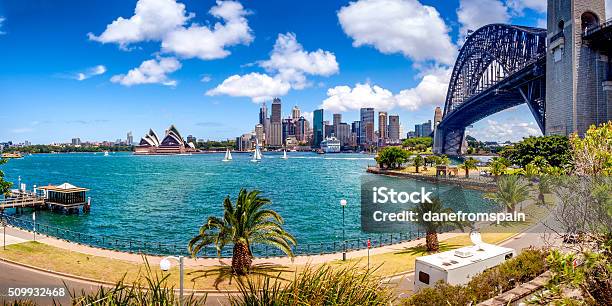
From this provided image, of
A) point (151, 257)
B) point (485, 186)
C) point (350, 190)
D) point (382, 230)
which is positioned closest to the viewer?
point (151, 257)

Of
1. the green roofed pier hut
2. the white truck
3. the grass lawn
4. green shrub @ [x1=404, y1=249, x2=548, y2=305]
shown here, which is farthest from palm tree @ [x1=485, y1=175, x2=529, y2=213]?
the green roofed pier hut

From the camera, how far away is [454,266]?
14.6m

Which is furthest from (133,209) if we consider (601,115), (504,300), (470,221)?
(601,115)

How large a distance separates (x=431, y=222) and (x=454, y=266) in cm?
950

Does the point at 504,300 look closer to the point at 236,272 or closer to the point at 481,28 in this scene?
the point at 236,272

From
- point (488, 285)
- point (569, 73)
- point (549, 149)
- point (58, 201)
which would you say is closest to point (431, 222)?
point (488, 285)

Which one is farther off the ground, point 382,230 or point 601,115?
point 601,115

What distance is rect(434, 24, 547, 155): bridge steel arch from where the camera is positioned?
7202cm

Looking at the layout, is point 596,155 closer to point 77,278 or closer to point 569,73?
point 77,278

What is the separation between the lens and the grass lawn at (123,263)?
63.1 feet

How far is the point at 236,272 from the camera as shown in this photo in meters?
19.5

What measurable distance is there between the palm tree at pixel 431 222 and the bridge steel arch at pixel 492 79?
50665 millimetres

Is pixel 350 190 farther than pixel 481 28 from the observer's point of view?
No

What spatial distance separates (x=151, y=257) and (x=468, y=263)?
1765 cm
